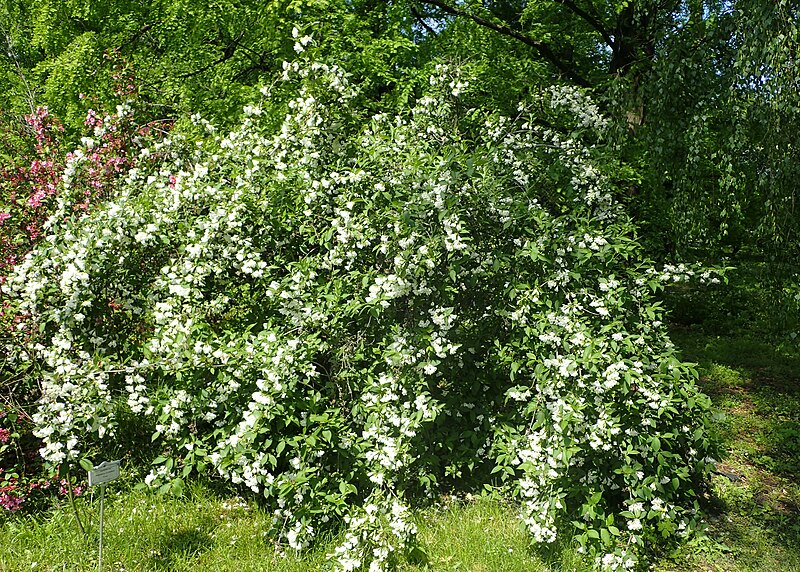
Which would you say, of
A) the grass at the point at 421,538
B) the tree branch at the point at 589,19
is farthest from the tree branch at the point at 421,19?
the grass at the point at 421,538

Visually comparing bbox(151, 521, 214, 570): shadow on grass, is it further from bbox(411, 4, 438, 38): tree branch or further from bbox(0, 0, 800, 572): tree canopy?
bbox(411, 4, 438, 38): tree branch

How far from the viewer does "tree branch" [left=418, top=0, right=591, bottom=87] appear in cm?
775

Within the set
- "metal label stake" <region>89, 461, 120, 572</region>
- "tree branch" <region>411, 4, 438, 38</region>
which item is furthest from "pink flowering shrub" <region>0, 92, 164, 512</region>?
"tree branch" <region>411, 4, 438, 38</region>

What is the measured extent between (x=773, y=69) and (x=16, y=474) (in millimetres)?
5329

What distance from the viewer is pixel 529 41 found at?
774cm

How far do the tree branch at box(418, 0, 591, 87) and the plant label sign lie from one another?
6590mm

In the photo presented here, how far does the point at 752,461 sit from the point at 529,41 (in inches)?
210

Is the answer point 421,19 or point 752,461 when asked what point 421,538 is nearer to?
point 752,461

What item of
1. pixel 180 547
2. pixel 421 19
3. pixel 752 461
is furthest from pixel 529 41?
pixel 180 547

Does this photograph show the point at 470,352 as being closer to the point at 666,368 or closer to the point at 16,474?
the point at 666,368

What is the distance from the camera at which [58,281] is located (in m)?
3.92

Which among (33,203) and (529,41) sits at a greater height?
(529,41)

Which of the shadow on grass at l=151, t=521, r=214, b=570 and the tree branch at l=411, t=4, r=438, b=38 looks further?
the tree branch at l=411, t=4, r=438, b=38

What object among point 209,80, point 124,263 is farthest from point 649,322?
point 209,80
